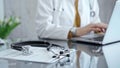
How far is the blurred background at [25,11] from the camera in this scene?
10.4ft

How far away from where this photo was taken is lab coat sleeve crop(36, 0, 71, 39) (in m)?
1.66

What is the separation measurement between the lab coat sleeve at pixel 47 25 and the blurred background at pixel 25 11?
141 cm

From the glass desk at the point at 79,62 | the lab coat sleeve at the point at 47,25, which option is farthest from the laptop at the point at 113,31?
the lab coat sleeve at the point at 47,25

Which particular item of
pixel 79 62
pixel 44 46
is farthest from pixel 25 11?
pixel 79 62

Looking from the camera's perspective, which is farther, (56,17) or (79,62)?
(56,17)

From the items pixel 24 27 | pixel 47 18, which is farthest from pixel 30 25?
pixel 47 18

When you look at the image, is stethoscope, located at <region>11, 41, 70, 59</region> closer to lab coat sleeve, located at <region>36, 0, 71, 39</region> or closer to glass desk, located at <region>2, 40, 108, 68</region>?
glass desk, located at <region>2, 40, 108, 68</region>

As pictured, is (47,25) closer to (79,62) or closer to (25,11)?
(79,62)

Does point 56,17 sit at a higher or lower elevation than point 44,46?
higher

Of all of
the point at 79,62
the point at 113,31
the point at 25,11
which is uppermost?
the point at 25,11

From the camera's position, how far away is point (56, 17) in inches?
71.6

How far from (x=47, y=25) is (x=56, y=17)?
0.13 metres

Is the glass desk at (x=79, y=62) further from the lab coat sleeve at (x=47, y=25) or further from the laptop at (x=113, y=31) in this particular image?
the lab coat sleeve at (x=47, y=25)

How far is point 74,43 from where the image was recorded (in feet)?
4.68
